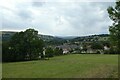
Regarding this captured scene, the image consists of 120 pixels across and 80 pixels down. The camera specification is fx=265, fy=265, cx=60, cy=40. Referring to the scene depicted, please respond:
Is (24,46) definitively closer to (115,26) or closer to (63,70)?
(63,70)

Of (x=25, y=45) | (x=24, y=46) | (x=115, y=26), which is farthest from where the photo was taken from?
(x=25, y=45)

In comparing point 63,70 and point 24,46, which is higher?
Answer: point 24,46

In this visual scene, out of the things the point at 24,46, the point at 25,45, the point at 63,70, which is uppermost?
the point at 25,45

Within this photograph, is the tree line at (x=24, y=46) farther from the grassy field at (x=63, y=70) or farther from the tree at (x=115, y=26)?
the tree at (x=115, y=26)

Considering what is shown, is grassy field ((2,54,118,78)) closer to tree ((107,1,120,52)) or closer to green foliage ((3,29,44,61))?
tree ((107,1,120,52))

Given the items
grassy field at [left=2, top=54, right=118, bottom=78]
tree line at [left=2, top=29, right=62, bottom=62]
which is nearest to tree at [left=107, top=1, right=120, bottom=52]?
grassy field at [left=2, top=54, right=118, bottom=78]

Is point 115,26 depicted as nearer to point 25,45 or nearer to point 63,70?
point 63,70

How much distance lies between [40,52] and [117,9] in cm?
4806

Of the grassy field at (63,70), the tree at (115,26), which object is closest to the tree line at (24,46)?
the grassy field at (63,70)

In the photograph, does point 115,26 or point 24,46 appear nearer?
point 115,26

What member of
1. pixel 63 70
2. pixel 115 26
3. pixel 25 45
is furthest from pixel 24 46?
pixel 115 26

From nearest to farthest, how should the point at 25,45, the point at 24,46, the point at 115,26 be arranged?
the point at 115,26 → the point at 24,46 → the point at 25,45

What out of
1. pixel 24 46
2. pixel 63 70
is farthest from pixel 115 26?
pixel 24 46

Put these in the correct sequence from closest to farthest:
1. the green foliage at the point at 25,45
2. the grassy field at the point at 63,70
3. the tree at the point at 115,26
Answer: the grassy field at the point at 63,70 < the tree at the point at 115,26 < the green foliage at the point at 25,45
